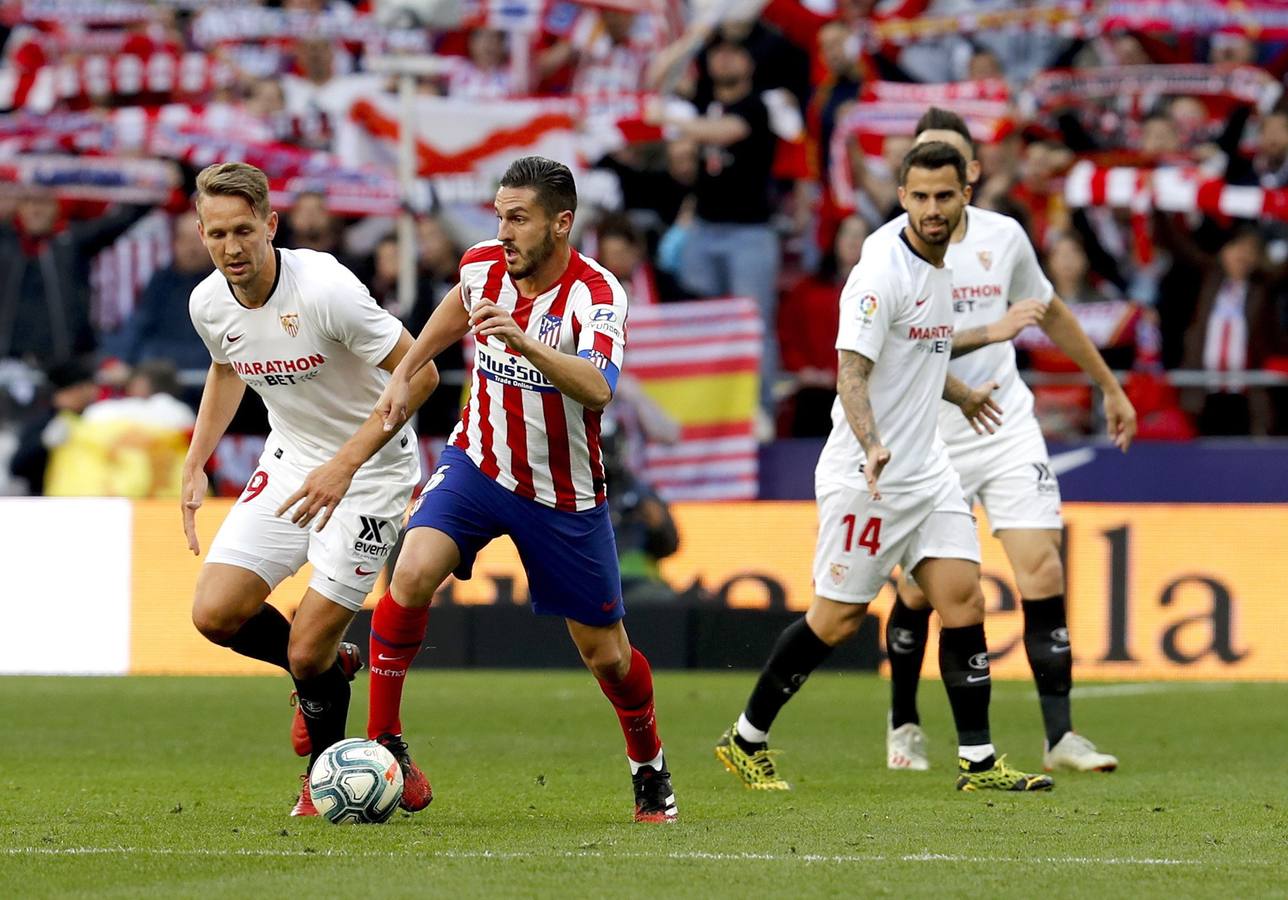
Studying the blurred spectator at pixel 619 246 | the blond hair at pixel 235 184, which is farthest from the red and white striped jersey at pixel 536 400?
the blurred spectator at pixel 619 246

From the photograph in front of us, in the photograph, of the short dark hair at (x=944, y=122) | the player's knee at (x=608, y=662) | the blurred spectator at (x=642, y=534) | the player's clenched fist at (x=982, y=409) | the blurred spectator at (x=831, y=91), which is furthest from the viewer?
the blurred spectator at (x=831, y=91)

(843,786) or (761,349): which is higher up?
(761,349)

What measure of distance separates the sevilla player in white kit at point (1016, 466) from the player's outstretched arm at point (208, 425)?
2.94 m

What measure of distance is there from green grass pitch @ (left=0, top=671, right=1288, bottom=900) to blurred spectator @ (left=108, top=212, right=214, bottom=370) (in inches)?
144

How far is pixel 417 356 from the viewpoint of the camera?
6836mm

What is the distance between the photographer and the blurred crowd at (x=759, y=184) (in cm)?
1494

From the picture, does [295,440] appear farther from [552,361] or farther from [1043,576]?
[1043,576]

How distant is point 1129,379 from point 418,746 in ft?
21.9

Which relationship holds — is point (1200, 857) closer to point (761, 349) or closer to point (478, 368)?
point (478, 368)

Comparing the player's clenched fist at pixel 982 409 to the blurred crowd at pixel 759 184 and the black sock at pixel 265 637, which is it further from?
the blurred crowd at pixel 759 184

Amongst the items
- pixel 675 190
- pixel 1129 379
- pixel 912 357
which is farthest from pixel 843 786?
pixel 675 190

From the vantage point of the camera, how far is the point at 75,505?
14000 millimetres

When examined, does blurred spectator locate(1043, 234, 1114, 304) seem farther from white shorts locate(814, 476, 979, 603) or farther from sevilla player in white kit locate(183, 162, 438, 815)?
sevilla player in white kit locate(183, 162, 438, 815)

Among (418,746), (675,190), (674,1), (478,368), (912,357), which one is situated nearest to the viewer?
(478,368)
